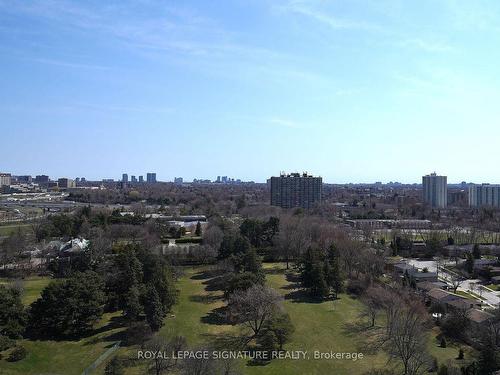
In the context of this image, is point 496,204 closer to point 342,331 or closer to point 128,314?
point 342,331

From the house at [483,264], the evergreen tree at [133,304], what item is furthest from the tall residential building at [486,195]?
the evergreen tree at [133,304]

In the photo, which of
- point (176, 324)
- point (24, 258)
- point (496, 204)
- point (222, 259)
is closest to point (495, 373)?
Answer: point (176, 324)

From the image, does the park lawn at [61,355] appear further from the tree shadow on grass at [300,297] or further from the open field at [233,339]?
the tree shadow on grass at [300,297]

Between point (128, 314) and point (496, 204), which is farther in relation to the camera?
point (496, 204)

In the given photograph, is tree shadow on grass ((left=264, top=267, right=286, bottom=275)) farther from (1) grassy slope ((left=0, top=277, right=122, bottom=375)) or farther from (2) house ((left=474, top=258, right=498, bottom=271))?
(2) house ((left=474, top=258, right=498, bottom=271))

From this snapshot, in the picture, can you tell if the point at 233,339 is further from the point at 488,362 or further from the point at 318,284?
the point at 488,362
